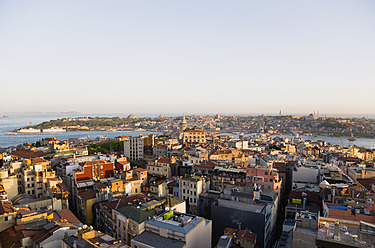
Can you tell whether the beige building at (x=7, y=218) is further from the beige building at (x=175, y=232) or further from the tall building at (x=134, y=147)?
the tall building at (x=134, y=147)

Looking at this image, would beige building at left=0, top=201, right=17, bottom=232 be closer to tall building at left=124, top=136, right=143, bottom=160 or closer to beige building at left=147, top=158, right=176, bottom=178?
beige building at left=147, top=158, right=176, bottom=178

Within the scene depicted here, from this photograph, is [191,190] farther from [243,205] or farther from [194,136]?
[194,136]

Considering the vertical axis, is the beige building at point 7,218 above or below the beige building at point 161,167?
above

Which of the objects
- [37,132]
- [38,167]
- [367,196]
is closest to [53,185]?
[38,167]

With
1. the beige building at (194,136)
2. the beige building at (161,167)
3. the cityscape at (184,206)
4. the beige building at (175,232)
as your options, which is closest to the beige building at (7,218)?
the cityscape at (184,206)

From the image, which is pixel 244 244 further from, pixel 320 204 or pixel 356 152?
pixel 356 152

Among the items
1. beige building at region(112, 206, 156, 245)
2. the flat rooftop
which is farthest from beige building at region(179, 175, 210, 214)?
beige building at region(112, 206, 156, 245)

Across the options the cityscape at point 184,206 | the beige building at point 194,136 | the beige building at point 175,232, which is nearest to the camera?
the beige building at point 175,232

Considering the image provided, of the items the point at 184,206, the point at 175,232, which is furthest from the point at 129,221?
the point at 184,206

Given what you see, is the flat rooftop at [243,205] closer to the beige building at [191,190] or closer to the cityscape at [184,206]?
the cityscape at [184,206]

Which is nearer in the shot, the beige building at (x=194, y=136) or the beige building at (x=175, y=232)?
the beige building at (x=175, y=232)

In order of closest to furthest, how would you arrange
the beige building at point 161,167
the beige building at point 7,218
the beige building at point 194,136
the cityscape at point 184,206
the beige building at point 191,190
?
the cityscape at point 184,206, the beige building at point 7,218, the beige building at point 191,190, the beige building at point 161,167, the beige building at point 194,136
